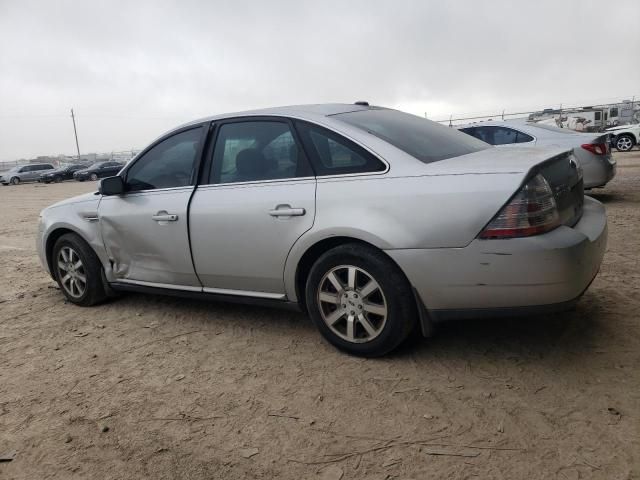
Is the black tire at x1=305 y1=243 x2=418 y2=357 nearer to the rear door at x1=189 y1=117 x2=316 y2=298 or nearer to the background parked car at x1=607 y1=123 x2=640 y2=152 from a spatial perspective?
the rear door at x1=189 y1=117 x2=316 y2=298

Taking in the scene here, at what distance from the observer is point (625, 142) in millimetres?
21578

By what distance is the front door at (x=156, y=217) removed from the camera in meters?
3.78

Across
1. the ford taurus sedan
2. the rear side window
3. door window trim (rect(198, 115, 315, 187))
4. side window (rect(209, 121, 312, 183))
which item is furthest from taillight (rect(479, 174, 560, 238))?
the rear side window

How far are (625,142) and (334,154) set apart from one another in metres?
22.5

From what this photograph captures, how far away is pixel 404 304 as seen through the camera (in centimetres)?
288

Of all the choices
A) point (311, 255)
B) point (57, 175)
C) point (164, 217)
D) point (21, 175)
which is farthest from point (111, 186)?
point (21, 175)

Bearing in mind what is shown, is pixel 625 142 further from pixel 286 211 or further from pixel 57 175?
pixel 57 175

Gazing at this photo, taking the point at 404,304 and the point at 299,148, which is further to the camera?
the point at 299,148

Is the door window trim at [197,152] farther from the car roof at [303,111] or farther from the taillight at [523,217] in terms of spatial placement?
the taillight at [523,217]

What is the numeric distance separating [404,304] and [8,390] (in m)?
2.41

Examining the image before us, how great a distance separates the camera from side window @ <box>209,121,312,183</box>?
335 cm

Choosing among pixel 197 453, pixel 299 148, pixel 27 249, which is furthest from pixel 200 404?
pixel 27 249

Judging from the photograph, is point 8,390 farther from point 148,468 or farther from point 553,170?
point 553,170

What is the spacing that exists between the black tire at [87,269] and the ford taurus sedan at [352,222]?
0.48ft
